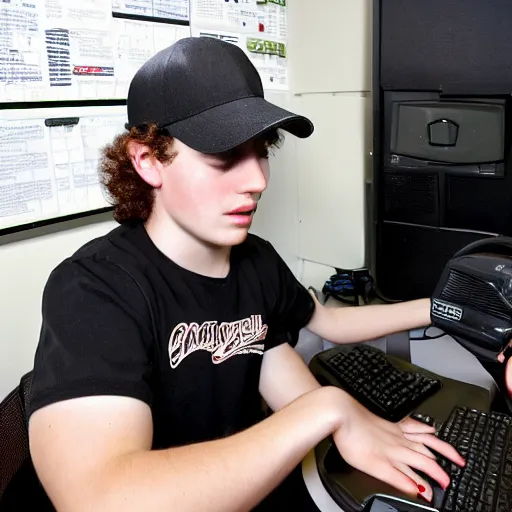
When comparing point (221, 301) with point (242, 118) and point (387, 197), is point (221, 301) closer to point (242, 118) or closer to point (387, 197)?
point (242, 118)

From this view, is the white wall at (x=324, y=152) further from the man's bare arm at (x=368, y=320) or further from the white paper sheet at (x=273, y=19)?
the man's bare arm at (x=368, y=320)

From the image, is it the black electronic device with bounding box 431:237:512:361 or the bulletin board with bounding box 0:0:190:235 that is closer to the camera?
→ the black electronic device with bounding box 431:237:512:361

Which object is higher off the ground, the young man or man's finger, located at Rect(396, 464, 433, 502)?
the young man

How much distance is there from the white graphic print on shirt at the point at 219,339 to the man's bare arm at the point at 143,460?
177 mm

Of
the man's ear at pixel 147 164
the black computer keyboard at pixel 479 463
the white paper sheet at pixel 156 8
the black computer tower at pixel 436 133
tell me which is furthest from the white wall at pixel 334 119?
the man's ear at pixel 147 164

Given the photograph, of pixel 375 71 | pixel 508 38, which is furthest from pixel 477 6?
pixel 375 71

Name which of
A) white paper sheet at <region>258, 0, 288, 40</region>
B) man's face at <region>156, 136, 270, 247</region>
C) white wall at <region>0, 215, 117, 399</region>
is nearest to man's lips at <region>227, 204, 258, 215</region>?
man's face at <region>156, 136, 270, 247</region>

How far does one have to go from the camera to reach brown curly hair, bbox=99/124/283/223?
0.82 meters

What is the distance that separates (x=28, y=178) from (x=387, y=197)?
33.9 inches

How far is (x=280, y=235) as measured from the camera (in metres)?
1.73

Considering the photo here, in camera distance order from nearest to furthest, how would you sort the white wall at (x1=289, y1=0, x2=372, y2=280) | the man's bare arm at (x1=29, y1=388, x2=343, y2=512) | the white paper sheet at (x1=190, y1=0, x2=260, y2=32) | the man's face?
the man's bare arm at (x1=29, y1=388, x2=343, y2=512), the man's face, the white paper sheet at (x1=190, y1=0, x2=260, y2=32), the white wall at (x1=289, y1=0, x2=372, y2=280)

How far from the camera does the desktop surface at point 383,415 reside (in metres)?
0.74

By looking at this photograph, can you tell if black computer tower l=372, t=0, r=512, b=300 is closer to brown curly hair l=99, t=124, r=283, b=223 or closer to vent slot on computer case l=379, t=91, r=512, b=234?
vent slot on computer case l=379, t=91, r=512, b=234

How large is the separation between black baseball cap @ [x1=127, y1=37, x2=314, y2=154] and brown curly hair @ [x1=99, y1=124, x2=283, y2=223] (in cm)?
3
